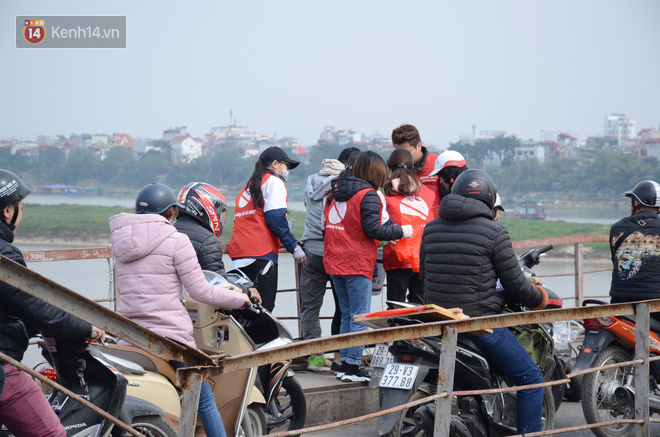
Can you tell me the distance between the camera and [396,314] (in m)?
3.38

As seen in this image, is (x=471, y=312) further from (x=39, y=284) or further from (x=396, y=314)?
(x=39, y=284)

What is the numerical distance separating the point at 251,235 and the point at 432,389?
1971 mm

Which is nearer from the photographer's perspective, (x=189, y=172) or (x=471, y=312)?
(x=471, y=312)

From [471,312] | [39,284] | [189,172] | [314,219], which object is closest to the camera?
[39,284]

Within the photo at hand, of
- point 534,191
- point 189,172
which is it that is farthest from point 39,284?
point 534,191

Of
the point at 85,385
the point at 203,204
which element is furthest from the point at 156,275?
the point at 203,204

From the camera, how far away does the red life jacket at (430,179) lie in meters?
5.90

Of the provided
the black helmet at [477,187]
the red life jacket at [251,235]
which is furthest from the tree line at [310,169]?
the black helmet at [477,187]

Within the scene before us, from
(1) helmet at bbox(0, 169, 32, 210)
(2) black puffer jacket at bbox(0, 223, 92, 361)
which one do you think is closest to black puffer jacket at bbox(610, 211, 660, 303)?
(2) black puffer jacket at bbox(0, 223, 92, 361)

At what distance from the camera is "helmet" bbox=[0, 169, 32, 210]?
283cm

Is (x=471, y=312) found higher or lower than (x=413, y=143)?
lower

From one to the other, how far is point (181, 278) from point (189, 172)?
48.1m

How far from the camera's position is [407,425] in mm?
3920

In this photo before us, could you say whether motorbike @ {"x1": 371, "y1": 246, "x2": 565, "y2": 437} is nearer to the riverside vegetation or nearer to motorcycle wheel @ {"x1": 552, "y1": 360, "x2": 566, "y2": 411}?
motorcycle wheel @ {"x1": 552, "y1": 360, "x2": 566, "y2": 411}
